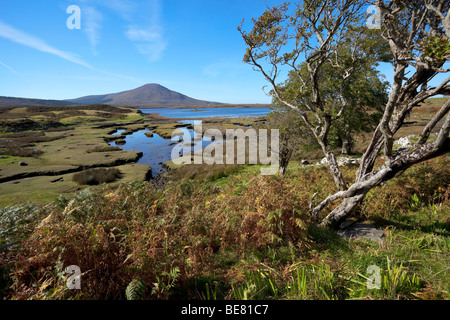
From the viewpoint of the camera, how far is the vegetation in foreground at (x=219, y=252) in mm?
3148

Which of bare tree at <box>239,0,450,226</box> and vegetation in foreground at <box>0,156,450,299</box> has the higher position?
bare tree at <box>239,0,450,226</box>

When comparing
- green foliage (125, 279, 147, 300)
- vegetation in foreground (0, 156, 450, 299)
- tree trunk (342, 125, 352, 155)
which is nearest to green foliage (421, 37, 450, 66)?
vegetation in foreground (0, 156, 450, 299)

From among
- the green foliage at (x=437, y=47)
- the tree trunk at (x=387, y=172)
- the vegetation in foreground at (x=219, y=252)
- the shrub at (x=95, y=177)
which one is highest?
the green foliage at (x=437, y=47)

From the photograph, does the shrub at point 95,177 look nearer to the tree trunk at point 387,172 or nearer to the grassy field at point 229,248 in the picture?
the grassy field at point 229,248

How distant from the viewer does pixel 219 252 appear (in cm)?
470

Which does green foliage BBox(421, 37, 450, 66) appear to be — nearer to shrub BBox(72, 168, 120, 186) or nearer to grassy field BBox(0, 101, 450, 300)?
grassy field BBox(0, 101, 450, 300)

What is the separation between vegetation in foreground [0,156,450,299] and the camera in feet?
10.3

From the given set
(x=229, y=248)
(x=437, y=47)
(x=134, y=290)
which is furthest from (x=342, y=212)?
(x=134, y=290)

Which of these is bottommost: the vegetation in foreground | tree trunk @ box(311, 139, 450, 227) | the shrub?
the shrub

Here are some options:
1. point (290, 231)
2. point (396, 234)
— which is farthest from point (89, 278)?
point (396, 234)

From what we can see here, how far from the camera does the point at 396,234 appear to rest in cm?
513

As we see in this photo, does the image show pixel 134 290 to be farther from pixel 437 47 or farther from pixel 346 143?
pixel 346 143

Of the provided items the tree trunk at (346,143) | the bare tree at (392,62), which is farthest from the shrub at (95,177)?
the tree trunk at (346,143)
